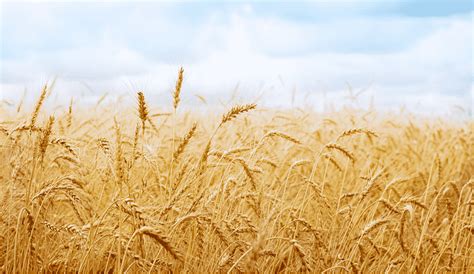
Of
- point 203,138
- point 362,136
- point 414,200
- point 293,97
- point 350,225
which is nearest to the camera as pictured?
point 414,200

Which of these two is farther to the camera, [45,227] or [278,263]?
[278,263]

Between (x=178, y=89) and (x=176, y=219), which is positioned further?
(x=176, y=219)

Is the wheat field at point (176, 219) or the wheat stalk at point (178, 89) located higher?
the wheat stalk at point (178, 89)

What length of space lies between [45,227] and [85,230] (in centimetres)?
19

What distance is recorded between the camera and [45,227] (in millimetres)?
2900

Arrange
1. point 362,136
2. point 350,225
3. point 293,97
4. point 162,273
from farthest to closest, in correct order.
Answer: point 293,97
point 362,136
point 350,225
point 162,273

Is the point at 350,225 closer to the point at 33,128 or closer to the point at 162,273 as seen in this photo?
the point at 162,273

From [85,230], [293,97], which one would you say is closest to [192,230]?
[85,230]

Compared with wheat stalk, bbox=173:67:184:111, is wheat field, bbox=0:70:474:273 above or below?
below

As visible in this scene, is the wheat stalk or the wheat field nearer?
the wheat field

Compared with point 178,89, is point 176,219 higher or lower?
lower

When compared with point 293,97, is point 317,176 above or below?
below

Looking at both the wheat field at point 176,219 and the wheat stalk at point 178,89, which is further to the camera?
the wheat stalk at point 178,89

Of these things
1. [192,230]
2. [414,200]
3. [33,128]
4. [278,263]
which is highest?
[33,128]
